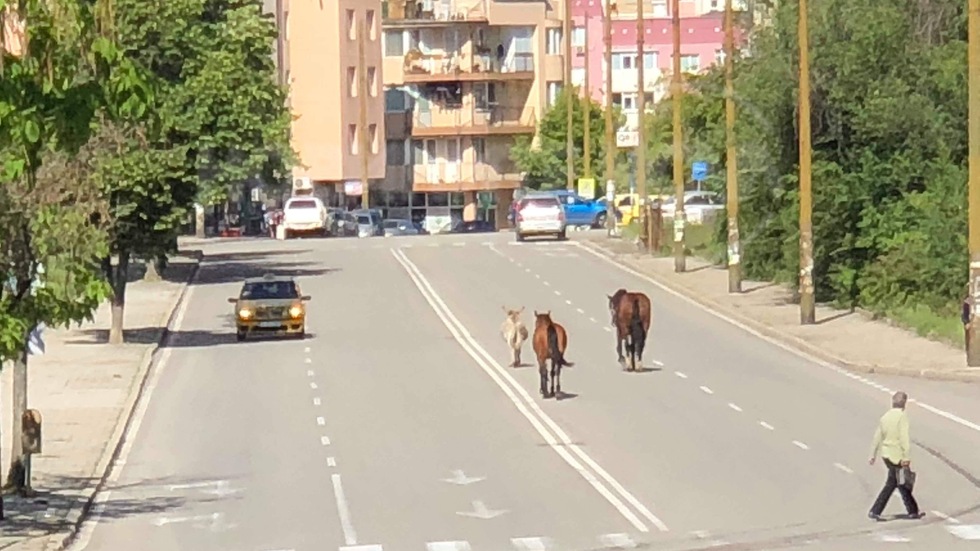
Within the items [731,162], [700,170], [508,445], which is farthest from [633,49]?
[508,445]

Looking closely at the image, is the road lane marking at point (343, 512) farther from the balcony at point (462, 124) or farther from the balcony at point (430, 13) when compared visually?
the balcony at point (462, 124)

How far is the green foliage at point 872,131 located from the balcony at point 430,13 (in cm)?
6304

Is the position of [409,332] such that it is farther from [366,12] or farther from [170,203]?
[366,12]

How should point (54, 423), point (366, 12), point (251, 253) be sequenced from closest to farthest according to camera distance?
point (54, 423) < point (251, 253) < point (366, 12)

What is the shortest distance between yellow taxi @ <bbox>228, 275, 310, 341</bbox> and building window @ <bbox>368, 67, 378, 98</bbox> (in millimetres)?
64245

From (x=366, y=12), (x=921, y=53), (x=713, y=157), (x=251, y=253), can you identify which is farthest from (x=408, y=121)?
(x=921, y=53)

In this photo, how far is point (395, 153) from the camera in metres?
116

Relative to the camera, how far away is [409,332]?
47375 millimetres

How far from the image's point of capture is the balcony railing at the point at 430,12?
11400cm

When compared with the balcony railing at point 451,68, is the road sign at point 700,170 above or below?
below

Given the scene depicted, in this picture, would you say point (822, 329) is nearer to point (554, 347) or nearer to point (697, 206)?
point (554, 347)

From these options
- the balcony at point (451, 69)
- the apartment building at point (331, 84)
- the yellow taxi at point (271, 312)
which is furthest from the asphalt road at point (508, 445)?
the balcony at point (451, 69)

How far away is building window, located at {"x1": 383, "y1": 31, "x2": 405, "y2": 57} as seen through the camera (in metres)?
115

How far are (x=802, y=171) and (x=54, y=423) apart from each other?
17.5 metres
